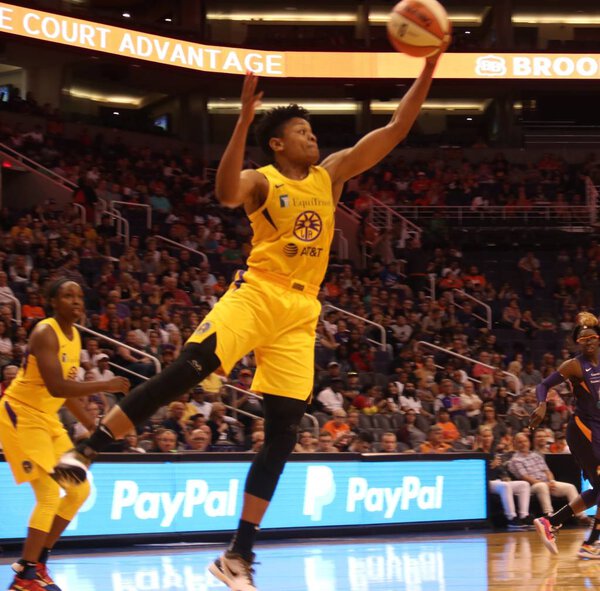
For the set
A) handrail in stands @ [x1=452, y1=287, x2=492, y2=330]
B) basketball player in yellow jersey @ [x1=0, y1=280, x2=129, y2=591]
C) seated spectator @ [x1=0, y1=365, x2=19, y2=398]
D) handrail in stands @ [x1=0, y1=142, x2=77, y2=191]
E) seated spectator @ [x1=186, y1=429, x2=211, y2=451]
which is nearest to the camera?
basketball player in yellow jersey @ [x1=0, y1=280, x2=129, y2=591]

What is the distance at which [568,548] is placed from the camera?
10406mm

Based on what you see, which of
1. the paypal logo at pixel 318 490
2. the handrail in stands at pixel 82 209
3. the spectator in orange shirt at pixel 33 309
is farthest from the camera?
the handrail in stands at pixel 82 209

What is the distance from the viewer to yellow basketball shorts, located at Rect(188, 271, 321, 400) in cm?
540

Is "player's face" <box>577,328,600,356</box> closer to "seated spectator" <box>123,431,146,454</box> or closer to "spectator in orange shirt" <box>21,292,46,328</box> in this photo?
"seated spectator" <box>123,431,146,454</box>

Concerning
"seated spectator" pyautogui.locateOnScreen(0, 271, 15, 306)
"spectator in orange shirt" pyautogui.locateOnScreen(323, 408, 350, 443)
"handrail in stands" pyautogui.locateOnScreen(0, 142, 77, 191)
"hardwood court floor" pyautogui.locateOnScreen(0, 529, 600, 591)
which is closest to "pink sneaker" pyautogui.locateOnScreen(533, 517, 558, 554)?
"hardwood court floor" pyautogui.locateOnScreen(0, 529, 600, 591)

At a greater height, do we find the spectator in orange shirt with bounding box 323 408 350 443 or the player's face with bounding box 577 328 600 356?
the player's face with bounding box 577 328 600 356

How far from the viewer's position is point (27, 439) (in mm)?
6543

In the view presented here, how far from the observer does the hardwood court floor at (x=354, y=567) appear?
A: 704cm

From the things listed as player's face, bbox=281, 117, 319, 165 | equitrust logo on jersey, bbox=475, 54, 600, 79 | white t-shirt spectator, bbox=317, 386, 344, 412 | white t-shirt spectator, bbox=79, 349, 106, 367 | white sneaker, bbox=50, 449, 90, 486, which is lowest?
white t-shirt spectator, bbox=317, 386, 344, 412

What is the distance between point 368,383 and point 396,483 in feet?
13.0

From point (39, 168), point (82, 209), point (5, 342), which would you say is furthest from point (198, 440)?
point (39, 168)

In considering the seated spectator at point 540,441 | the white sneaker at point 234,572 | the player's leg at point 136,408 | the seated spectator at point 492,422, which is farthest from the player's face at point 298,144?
the seated spectator at point 540,441

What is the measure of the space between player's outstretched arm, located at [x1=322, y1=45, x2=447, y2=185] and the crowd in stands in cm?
468

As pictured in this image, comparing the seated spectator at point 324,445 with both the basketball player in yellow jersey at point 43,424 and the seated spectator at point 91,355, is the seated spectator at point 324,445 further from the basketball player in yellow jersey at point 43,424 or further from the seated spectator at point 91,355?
the basketball player in yellow jersey at point 43,424
